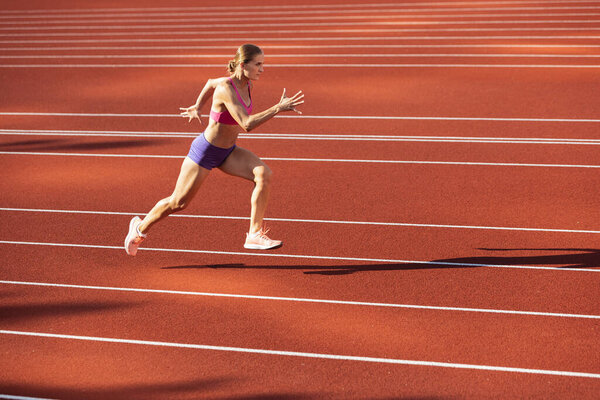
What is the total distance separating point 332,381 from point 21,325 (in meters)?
2.29

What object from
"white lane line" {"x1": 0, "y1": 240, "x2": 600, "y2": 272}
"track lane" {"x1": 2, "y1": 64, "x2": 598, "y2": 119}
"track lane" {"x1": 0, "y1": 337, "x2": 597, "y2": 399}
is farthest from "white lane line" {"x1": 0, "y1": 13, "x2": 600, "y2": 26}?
"track lane" {"x1": 0, "y1": 337, "x2": 597, "y2": 399}

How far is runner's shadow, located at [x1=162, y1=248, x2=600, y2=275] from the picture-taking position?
21.4ft

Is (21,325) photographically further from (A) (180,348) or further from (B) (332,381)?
(B) (332,381)

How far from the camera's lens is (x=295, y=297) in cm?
606

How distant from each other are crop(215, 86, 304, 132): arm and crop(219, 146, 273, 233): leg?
1.49 ft

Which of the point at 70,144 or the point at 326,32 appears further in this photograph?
the point at 326,32

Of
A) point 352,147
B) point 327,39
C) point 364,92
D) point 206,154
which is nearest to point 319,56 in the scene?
point 327,39

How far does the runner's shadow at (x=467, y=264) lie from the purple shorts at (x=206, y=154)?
891 millimetres

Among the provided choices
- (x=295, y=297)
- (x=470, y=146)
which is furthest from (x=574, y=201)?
(x=295, y=297)

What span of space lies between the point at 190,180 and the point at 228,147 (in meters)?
0.38

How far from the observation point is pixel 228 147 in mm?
6336

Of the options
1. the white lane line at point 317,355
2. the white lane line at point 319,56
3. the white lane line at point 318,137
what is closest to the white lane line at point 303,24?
the white lane line at point 319,56

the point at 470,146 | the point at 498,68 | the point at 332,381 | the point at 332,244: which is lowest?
the point at 332,381

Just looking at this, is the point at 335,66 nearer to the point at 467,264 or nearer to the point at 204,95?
the point at 204,95
